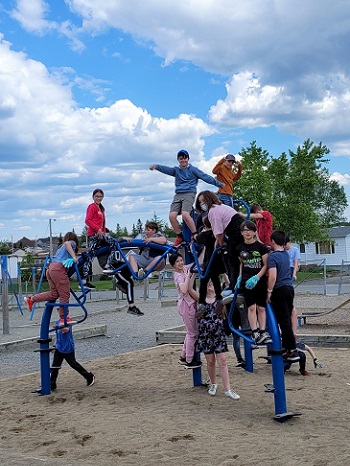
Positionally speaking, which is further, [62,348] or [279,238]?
[62,348]

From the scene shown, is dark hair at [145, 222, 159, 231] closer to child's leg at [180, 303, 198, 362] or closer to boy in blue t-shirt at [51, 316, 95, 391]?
child's leg at [180, 303, 198, 362]

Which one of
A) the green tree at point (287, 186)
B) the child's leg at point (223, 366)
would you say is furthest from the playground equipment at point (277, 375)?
the green tree at point (287, 186)

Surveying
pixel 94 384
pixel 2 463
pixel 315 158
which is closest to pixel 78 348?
pixel 94 384

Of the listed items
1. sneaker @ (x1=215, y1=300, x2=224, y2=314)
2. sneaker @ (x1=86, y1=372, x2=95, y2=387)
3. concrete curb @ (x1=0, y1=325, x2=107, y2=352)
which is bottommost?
concrete curb @ (x1=0, y1=325, x2=107, y2=352)

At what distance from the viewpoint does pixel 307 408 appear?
24.3ft

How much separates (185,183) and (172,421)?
9.58 feet

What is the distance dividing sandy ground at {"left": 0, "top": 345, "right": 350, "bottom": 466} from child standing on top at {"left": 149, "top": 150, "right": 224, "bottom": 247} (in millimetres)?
2283

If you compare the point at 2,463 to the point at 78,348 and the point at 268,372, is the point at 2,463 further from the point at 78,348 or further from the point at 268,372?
the point at 78,348

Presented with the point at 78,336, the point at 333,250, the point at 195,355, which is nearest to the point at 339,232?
the point at 333,250

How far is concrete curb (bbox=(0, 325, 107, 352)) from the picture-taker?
45.6 ft

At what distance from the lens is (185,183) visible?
8.08 meters

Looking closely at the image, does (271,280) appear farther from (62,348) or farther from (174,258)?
(62,348)

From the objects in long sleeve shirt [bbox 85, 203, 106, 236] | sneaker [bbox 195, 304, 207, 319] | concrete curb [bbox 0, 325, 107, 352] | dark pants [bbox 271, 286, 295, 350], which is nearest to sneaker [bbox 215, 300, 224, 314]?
sneaker [bbox 195, 304, 207, 319]

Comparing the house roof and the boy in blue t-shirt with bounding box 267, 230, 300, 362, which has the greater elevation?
the house roof
